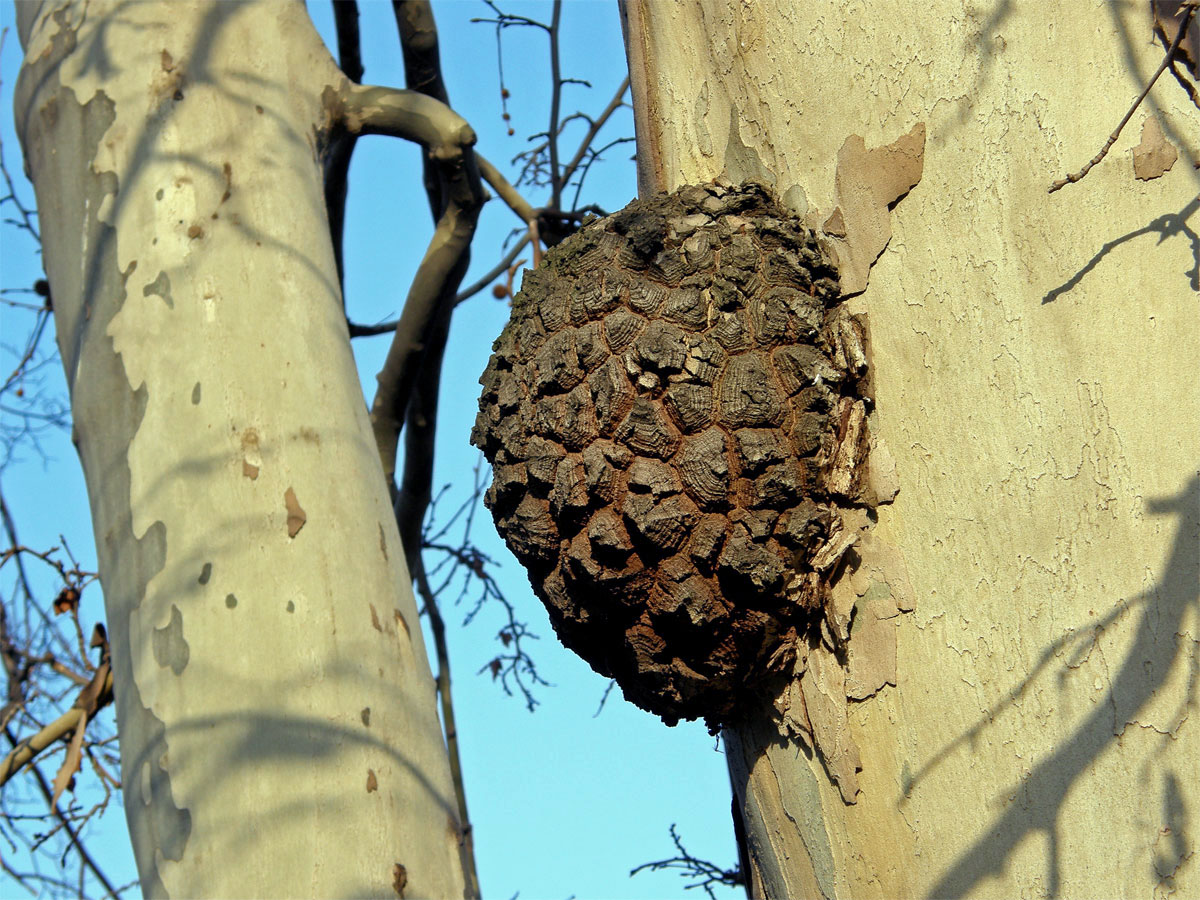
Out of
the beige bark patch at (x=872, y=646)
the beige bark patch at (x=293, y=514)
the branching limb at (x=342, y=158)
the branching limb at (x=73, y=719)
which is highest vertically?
the branching limb at (x=342, y=158)

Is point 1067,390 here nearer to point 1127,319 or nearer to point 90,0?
point 1127,319

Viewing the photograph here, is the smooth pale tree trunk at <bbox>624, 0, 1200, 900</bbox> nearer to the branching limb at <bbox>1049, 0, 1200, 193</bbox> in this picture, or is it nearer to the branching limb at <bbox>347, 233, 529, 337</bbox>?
the branching limb at <bbox>1049, 0, 1200, 193</bbox>

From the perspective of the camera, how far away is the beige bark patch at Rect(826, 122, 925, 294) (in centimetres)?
131

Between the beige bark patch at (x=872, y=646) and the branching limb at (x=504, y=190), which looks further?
the branching limb at (x=504, y=190)

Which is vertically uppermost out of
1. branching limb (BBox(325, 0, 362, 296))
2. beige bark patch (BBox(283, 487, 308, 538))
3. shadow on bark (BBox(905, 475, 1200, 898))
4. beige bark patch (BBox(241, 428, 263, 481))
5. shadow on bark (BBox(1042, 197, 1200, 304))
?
branching limb (BBox(325, 0, 362, 296))

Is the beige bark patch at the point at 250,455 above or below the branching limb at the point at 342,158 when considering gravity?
below

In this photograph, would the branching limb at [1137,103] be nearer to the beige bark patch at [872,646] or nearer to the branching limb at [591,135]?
the beige bark patch at [872,646]

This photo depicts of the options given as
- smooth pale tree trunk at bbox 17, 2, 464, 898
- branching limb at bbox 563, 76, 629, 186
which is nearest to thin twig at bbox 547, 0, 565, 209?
branching limb at bbox 563, 76, 629, 186

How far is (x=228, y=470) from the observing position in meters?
1.54

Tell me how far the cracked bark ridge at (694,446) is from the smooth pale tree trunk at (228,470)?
12.0 inches

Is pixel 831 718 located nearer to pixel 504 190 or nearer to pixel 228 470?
pixel 228 470

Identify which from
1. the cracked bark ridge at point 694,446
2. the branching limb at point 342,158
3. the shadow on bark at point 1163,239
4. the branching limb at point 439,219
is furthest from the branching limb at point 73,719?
the shadow on bark at point 1163,239

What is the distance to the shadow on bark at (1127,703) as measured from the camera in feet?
3.35

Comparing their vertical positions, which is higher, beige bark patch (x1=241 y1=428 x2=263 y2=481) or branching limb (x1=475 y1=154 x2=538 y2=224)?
branching limb (x1=475 y1=154 x2=538 y2=224)
